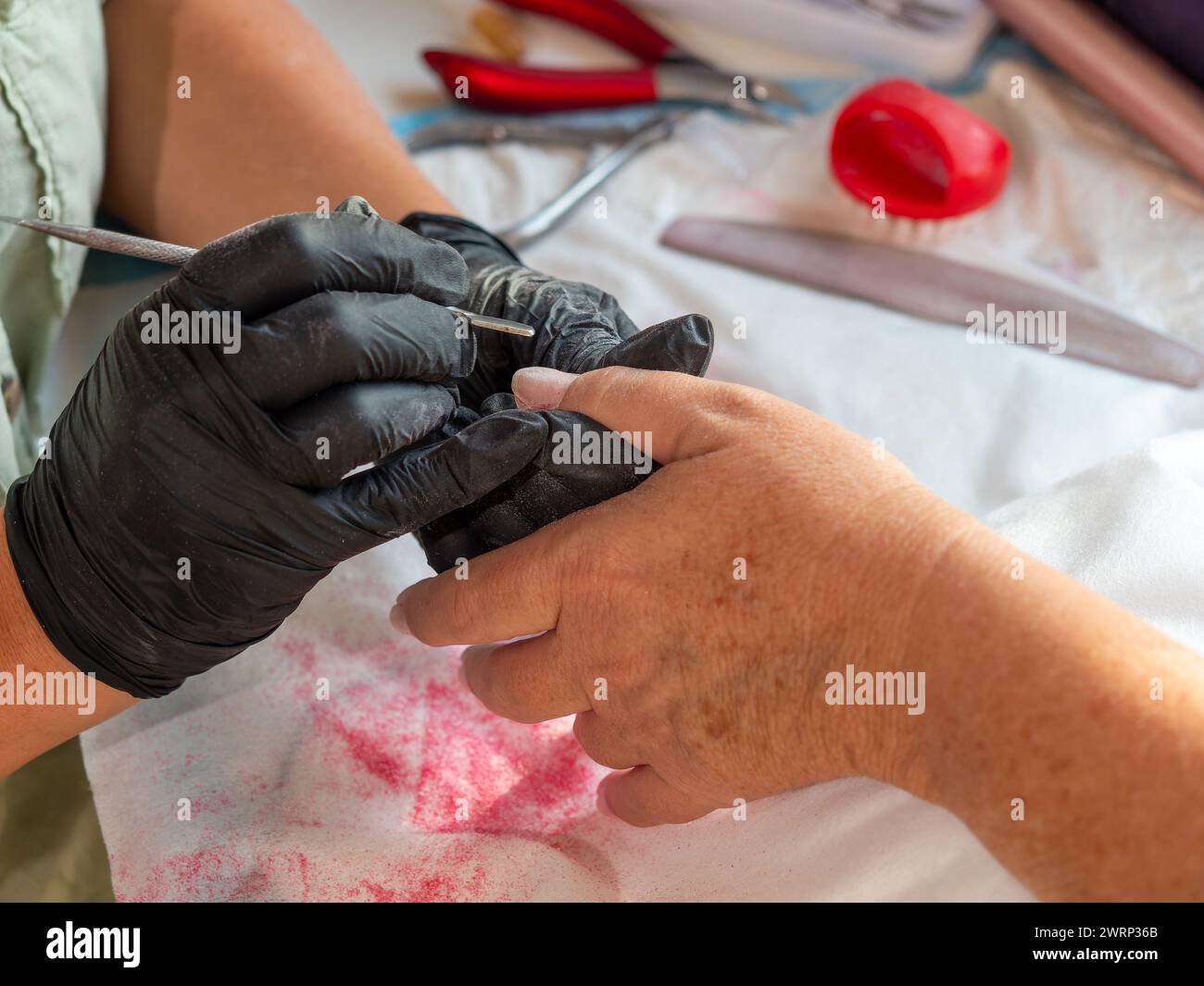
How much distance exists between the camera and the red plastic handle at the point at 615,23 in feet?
6.35

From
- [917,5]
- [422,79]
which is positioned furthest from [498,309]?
[917,5]

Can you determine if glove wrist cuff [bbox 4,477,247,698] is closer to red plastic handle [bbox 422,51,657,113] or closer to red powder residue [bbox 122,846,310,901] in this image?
red powder residue [bbox 122,846,310,901]

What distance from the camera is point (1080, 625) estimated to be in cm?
85

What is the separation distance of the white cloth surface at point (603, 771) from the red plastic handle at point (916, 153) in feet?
0.16

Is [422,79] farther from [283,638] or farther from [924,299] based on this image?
[283,638]

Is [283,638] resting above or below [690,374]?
below

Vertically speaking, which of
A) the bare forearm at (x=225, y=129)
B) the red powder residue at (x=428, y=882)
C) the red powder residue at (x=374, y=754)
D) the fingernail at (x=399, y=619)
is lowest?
the red powder residue at (x=428, y=882)

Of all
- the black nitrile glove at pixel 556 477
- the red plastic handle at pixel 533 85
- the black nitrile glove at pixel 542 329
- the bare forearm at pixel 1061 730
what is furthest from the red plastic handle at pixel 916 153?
the bare forearm at pixel 1061 730

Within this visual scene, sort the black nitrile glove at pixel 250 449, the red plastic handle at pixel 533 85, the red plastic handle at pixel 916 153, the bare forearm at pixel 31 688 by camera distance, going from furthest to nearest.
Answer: the red plastic handle at pixel 533 85 < the red plastic handle at pixel 916 153 < the bare forearm at pixel 31 688 < the black nitrile glove at pixel 250 449

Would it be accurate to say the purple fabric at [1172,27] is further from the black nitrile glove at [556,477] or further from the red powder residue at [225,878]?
the red powder residue at [225,878]

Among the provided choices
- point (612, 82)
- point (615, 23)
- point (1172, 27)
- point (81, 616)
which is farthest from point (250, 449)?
point (1172, 27)

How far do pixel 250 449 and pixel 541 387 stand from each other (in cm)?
29

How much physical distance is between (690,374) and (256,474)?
43 centimetres

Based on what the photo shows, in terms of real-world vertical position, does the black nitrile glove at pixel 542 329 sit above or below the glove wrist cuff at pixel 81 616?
above
